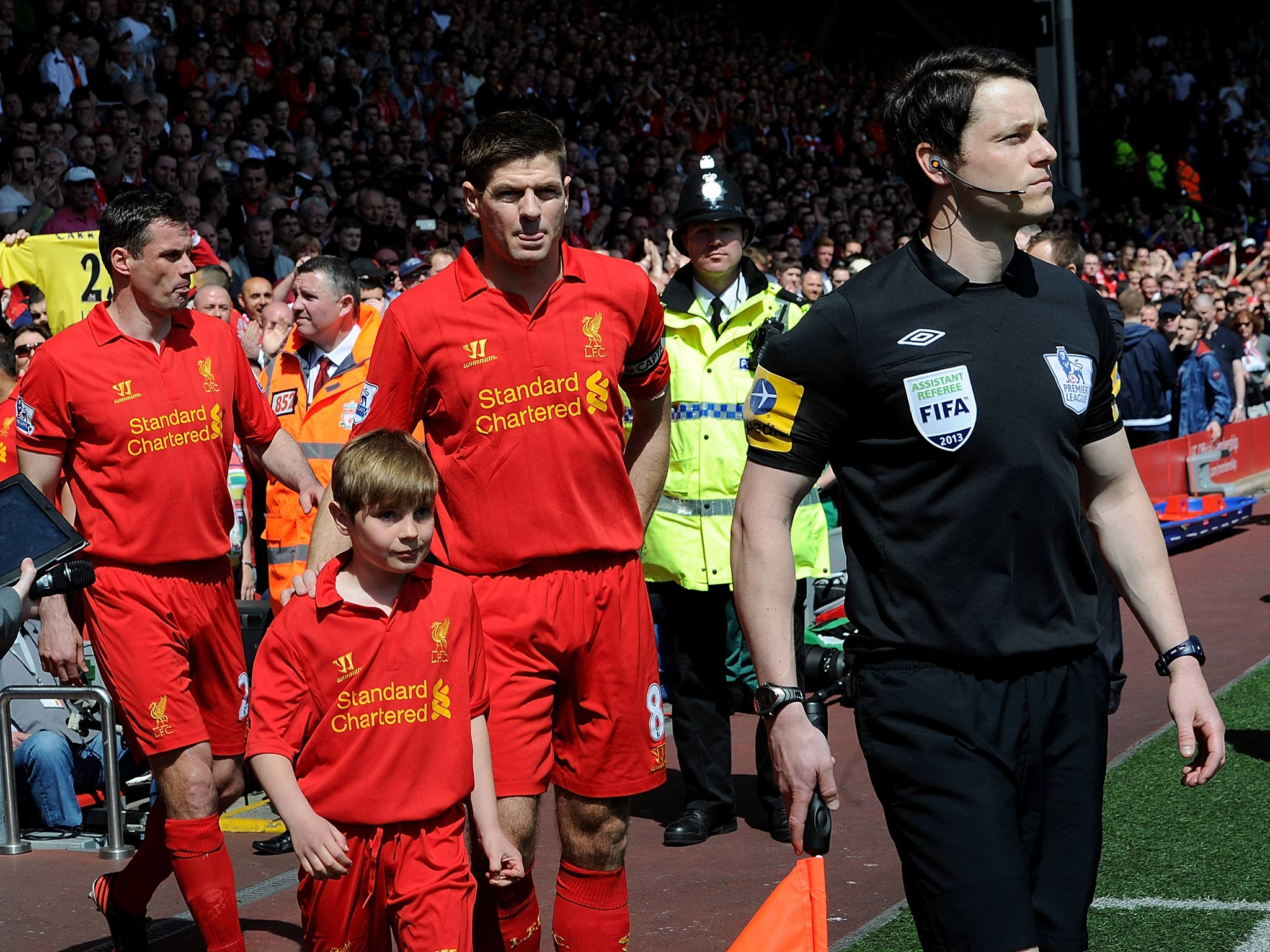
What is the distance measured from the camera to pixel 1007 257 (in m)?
3.05

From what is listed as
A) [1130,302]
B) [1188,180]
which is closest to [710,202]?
[1130,302]

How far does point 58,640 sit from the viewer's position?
472 cm

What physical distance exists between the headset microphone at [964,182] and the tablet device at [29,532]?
2178 mm

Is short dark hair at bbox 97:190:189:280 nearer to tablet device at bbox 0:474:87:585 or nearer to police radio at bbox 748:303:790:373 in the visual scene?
tablet device at bbox 0:474:87:585

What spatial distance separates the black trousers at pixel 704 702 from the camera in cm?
611

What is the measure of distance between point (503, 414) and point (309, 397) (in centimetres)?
336

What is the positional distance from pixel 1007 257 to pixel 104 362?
114 inches

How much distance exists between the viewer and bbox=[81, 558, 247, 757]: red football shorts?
4672 millimetres

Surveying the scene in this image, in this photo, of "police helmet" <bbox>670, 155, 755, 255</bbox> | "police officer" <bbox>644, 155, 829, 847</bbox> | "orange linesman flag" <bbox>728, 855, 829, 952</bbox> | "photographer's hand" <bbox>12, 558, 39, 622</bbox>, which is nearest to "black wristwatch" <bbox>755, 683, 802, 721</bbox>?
"orange linesman flag" <bbox>728, 855, 829, 952</bbox>

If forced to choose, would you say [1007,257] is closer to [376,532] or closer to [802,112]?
[376,532]

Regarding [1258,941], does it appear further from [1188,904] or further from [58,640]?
[58,640]

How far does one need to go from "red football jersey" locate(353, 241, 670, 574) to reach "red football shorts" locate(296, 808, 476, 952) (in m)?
0.75

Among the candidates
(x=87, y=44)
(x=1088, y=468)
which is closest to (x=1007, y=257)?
(x=1088, y=468)

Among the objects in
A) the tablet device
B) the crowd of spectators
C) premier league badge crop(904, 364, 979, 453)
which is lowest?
the tablet device
